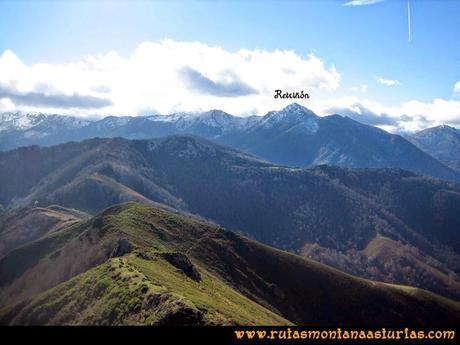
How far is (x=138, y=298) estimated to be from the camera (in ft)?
280

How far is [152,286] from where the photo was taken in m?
88.3

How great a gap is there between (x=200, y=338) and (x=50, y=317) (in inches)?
3149

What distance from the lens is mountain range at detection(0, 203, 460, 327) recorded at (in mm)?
84688

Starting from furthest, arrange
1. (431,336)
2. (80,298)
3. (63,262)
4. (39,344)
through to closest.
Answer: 1. (63,262)
2. (80,298)
3. (431,336)
4. (39,344)

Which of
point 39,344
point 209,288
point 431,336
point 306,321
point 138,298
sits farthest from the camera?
point 306,321

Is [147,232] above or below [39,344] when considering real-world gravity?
below

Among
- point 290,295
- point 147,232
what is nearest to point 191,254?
point 147,232

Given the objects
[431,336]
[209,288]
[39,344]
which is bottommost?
[209,288]

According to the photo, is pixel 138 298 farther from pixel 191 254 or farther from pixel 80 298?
pixel 191 254

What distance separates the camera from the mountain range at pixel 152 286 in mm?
84688

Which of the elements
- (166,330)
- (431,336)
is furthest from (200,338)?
(431,336)

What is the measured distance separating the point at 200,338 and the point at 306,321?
147m

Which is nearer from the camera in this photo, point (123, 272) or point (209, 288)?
point (123, 272)

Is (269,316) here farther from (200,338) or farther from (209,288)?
(200,338)
